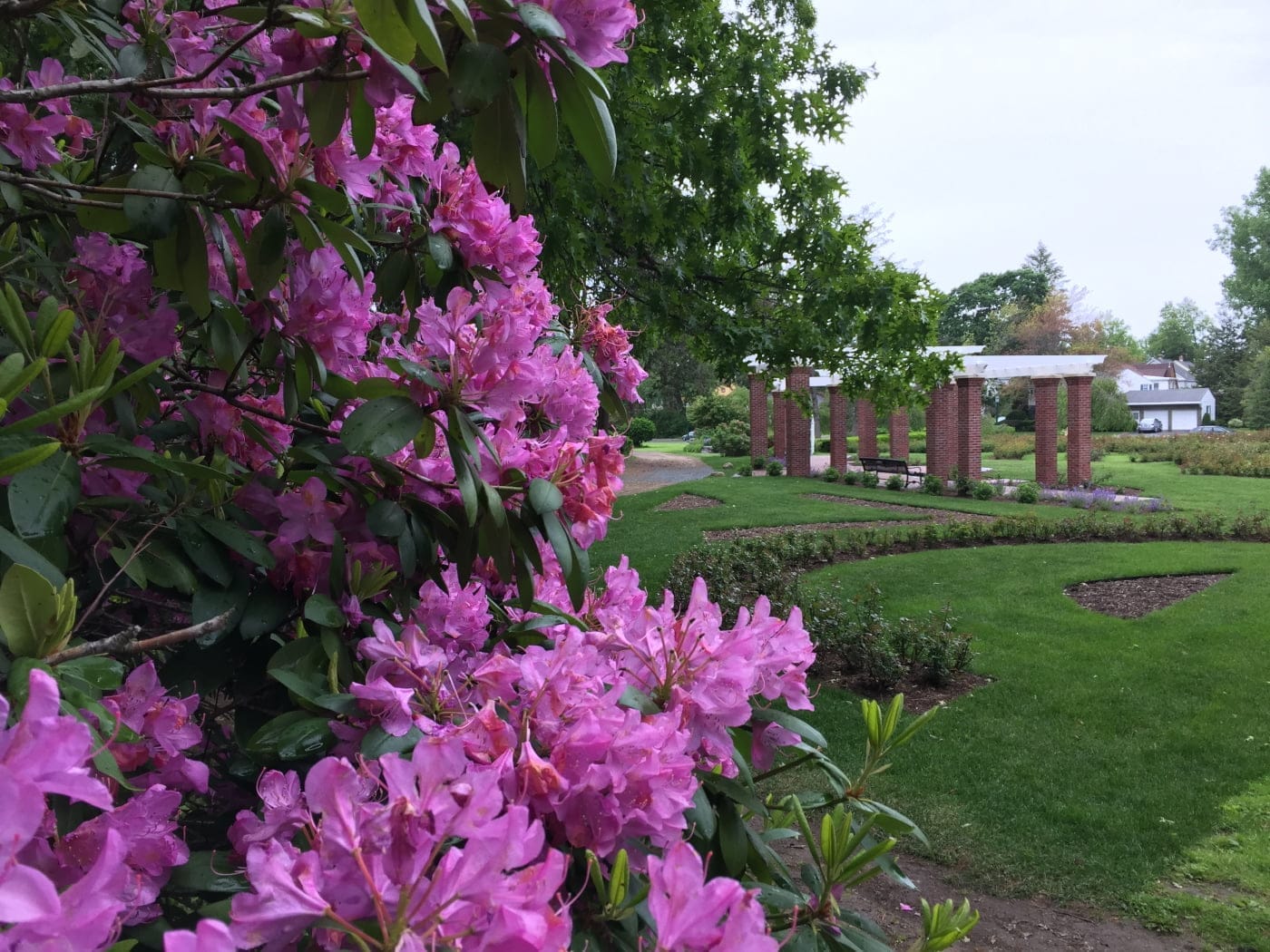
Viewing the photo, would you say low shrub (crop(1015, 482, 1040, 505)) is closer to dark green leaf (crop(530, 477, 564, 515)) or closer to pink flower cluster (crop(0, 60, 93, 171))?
dark green leaf (crop(530, 477, 564, 515))

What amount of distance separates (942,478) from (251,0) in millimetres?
18681

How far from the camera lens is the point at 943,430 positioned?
18703 mm

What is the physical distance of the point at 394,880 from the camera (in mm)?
541

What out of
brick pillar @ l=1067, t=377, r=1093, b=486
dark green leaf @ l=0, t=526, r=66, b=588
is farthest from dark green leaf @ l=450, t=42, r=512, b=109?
brick pillar @ l=1067, t=377, r=1093, b=486

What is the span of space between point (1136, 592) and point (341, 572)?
32.6 ft

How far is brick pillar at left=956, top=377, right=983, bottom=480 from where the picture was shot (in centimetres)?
1875

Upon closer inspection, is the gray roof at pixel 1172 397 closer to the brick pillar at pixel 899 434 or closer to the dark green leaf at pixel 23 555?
the brick pillar at pixel 899 434

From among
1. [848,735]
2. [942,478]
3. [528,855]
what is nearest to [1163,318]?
[942,478]

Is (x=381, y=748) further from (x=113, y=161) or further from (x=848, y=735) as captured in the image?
(x=848, y=735)

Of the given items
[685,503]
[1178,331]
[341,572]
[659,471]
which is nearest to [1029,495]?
[685,503]

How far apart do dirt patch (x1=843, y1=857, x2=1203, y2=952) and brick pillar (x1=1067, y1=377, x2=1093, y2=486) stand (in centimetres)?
1687

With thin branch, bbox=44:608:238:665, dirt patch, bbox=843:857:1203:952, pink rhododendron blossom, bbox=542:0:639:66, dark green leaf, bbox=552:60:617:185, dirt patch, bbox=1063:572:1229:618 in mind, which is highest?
pink rhododendron blossom, bbox=542:0:639:66

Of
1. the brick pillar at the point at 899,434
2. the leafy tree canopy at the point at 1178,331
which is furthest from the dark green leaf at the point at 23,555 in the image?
the leafy tree canopy at the point at 1178,331

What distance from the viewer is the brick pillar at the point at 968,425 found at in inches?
738
